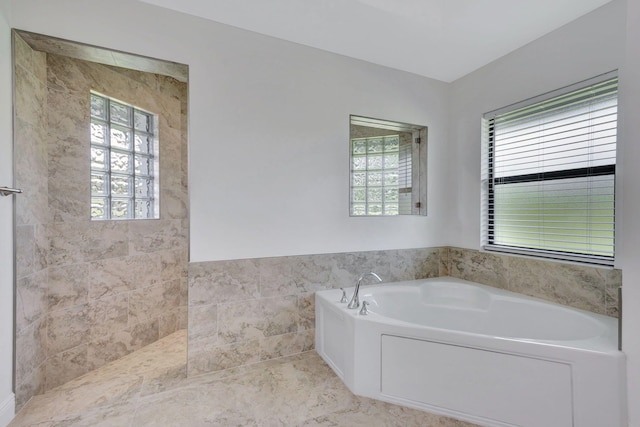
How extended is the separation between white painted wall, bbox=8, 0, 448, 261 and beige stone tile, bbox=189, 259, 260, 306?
83 mm

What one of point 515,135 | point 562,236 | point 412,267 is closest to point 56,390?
point 412,267

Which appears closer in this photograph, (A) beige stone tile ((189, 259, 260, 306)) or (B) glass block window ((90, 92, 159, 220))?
(A) beige stone tile ((189, 259, 260, 306))

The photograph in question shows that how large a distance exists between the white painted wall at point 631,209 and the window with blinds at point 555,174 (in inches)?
22.8

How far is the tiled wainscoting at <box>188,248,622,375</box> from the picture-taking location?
1.93 m

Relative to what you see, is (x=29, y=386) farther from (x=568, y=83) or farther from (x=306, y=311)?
(x=568, y=83)

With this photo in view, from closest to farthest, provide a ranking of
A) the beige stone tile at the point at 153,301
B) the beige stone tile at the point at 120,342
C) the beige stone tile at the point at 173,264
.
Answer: the beige stone tile at the point at 120,342
the beige stone tile at the point at 153,301
the beige stone tile at the point at 173,264

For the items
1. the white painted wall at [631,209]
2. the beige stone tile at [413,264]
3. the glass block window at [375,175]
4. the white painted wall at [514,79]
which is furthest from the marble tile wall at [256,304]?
the white painted wall at [631,209]

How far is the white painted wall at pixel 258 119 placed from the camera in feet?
5.88

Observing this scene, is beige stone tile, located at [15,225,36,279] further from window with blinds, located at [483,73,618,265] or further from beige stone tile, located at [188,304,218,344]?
window with blinds, located at [483,73,618,265]

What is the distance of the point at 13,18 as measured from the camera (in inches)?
60.6

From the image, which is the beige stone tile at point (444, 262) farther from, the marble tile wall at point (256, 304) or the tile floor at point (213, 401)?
the tile floor at point (213, 401)

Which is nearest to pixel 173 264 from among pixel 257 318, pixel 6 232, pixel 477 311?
pixel 257 318

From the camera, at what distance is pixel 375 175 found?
2.75m

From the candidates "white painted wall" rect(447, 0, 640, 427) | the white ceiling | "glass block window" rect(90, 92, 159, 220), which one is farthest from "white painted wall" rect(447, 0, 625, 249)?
"glass block window" rect(90, 92, 159, 220)
